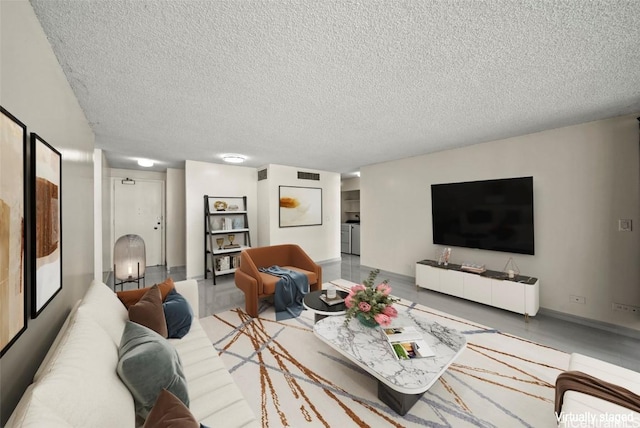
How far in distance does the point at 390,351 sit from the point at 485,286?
2.34 metres

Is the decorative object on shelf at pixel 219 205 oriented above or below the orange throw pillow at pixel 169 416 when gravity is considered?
above

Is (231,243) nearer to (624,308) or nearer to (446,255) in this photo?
(446,255)

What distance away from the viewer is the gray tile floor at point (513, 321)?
2.47 meters

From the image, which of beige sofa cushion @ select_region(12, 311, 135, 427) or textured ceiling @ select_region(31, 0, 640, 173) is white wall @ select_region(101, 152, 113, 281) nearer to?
textured ceiling @ select_region(31, 0, 640, 173)

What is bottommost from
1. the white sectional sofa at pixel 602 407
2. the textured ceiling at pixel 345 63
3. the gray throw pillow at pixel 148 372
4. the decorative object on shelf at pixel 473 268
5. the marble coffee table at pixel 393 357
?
the marble coffee table at pixel 393 357

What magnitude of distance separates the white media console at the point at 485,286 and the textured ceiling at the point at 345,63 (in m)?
1.97

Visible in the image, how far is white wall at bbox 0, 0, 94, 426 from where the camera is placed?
0.98 m

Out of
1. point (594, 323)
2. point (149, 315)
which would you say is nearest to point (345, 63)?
point (149, 315)

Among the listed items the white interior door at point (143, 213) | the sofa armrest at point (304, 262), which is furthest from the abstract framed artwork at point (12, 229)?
the white interior door at point (143, 213)

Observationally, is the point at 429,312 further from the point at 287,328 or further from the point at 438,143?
the point at 438,143

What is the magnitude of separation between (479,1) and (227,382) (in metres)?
2.44

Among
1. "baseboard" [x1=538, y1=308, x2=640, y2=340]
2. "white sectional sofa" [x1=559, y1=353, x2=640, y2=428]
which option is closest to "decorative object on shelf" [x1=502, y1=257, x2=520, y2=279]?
"baseboard" [x1=538, y1=308, x2=640, y2=340]

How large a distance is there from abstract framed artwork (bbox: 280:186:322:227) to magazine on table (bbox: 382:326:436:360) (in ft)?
12.8

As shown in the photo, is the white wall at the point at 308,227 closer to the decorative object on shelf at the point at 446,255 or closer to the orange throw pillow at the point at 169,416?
the decorative object on shelf at the point at 446,255
